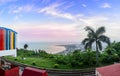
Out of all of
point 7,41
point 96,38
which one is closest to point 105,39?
point 96,38

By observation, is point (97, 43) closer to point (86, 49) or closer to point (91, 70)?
point (86, 49)

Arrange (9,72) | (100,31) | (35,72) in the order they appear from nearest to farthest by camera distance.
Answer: (35,72) → (9,72) → (100,31)

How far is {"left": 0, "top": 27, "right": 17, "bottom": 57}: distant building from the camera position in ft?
66.9

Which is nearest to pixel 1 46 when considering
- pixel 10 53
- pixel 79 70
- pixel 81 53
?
pixel 10 53

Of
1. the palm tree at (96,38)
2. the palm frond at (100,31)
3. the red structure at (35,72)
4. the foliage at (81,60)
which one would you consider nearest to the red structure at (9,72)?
the red structure at (35,72)

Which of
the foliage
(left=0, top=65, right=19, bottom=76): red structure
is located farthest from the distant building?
the foliage

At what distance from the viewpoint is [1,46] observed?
67.2 feet

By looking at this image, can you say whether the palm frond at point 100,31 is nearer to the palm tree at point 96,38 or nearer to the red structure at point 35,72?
the palm tree at point 96,38

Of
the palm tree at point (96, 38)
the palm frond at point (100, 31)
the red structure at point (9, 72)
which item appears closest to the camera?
the red structure at point (9, 72)

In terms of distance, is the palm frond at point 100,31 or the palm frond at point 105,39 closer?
the palm frond at point 105,39

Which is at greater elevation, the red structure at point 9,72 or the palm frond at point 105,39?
the palm frond at point 105,39

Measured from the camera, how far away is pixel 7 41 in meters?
21.2

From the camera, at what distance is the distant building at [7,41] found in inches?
803

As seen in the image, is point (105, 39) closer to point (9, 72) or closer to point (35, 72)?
point (35, 72)
